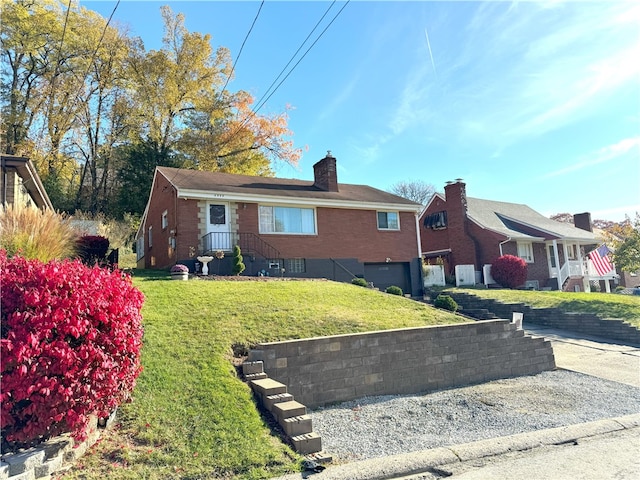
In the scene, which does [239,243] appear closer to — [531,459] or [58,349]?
[58,349]

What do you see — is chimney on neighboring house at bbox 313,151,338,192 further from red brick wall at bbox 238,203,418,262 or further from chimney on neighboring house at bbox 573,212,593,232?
chimney on neighboring house at bbox 573,212,593,232

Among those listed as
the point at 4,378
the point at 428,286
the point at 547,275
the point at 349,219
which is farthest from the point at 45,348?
the point at 547,275

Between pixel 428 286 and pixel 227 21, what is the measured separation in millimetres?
16349

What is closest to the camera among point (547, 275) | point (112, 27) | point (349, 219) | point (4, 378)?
point (4, 378)

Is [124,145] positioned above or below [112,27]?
below

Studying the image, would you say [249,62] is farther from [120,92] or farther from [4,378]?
[120,92]

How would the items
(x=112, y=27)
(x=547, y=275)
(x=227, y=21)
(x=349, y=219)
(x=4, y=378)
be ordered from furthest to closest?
(x=112, y=27) < (x=547, y=275) < (x=349, y=219) < (x=227, y=21) < (x=4, y=378)

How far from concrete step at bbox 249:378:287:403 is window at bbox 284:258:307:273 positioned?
38.8 ft

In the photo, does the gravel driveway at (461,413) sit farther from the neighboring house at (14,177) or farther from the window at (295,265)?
the neighboring house at (14,177)

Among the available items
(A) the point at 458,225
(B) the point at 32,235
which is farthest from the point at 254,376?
(A) the point at 458,225

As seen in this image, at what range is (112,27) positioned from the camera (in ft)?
102

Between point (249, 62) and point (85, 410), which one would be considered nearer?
point (85, 410)

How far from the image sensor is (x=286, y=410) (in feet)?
18.3

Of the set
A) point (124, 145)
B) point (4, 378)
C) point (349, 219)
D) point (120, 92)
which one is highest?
point (120, 92)
